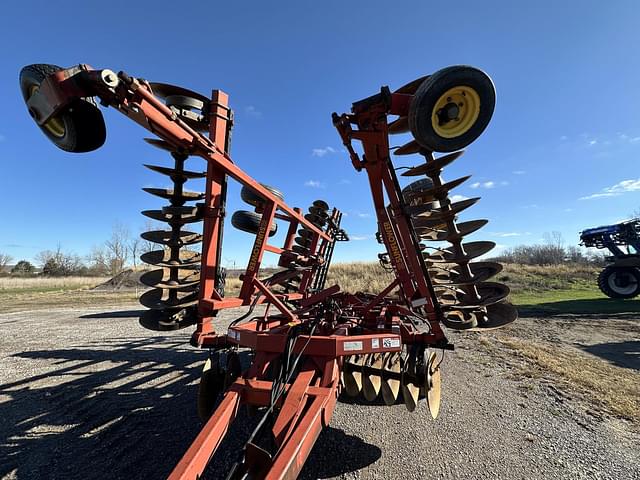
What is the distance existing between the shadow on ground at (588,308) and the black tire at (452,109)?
11.5m

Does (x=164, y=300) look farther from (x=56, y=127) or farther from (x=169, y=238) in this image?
(x=56, y=127)

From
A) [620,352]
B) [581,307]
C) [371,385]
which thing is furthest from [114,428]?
[581,307]

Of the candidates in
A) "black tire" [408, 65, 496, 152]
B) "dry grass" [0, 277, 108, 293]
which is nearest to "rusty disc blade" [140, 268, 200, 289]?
"black tire" [408, 65, 496, 152]

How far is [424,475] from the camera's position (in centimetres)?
259

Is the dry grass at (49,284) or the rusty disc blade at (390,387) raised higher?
the dry grass at (49,284)

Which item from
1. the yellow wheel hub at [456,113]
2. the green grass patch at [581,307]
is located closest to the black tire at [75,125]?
the yellow wheel hub at [456,113]

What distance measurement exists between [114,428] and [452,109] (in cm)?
501

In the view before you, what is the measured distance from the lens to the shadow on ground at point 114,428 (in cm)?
271

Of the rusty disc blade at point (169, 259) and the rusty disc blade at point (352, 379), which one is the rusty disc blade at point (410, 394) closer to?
the rusty disc blade at point (352, 379)

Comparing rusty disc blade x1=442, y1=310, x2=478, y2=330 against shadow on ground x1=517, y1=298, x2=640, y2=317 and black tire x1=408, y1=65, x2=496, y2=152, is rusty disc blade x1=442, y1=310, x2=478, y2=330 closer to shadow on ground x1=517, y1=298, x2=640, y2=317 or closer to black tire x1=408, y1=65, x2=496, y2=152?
black tire x1=408, y1=65, x2=496, y2=152

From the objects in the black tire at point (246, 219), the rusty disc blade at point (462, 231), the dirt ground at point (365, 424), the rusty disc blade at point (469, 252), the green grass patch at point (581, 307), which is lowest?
the dirt ground at point (365, 424)

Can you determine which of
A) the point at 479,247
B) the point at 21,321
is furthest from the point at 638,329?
the point at 21,321

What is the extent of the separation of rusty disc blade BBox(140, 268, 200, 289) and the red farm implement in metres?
0.02

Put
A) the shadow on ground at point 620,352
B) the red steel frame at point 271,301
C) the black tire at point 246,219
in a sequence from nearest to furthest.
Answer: the red steel frame at point 271,301, the black tire at point 246,219, the shadow on ground at point 620,352
